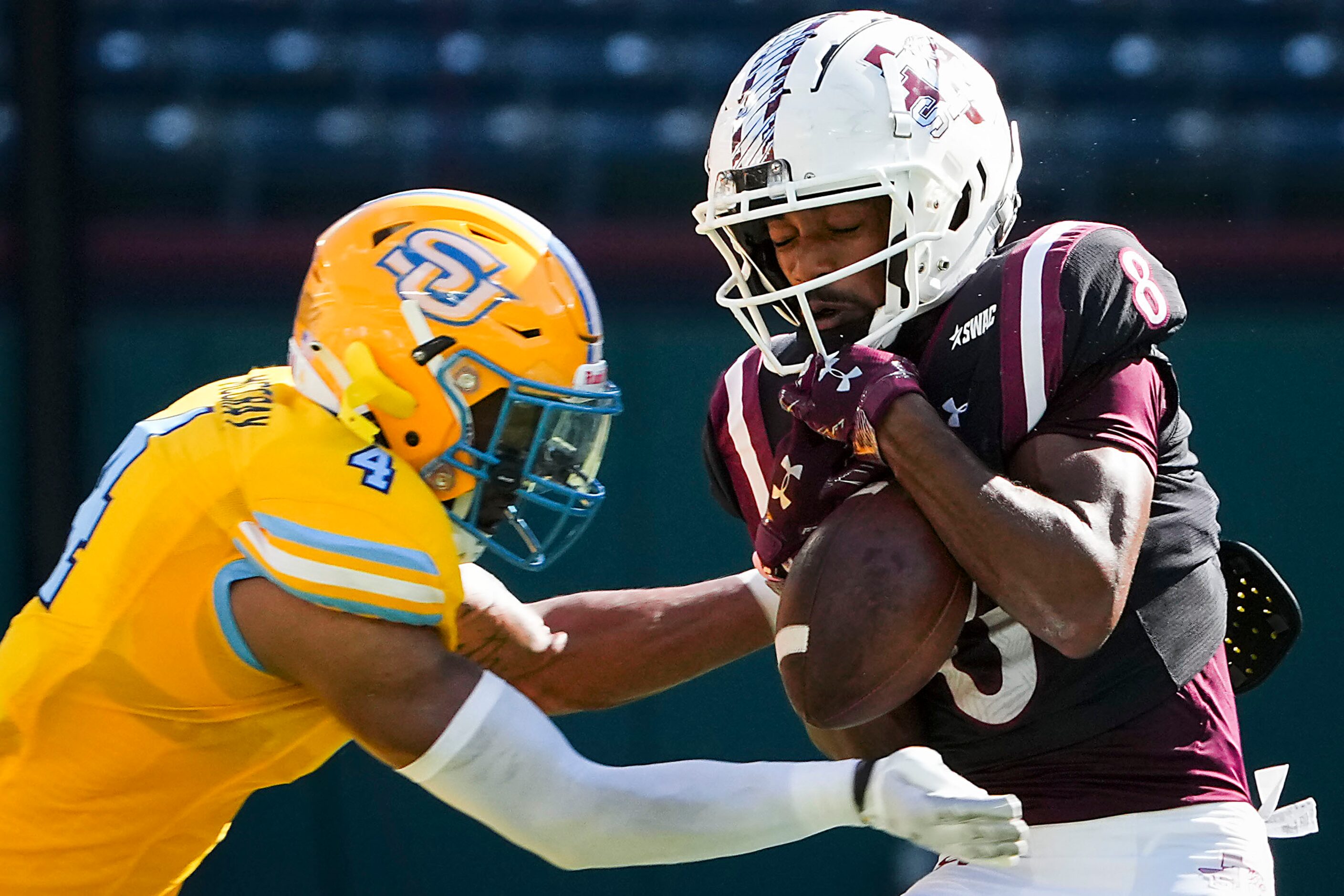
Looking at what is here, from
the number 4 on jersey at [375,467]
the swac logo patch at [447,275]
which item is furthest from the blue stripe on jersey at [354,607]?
the swac logo patch at [447,275]

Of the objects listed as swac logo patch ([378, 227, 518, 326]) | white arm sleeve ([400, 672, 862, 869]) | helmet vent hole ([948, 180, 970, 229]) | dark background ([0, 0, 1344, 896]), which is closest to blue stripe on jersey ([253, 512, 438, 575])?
white arm sleeve ([400, 672, 862, 869])

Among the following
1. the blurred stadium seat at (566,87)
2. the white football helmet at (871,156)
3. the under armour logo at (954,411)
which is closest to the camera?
the under armour logo at (954,411)

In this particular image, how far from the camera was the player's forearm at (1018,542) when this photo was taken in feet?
5.42

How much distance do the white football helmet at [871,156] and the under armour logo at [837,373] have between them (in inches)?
3.0

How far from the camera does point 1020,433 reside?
5.83 ft

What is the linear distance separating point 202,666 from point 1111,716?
101 centimetres

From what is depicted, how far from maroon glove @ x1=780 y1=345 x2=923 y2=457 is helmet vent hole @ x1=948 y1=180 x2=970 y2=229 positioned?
0.87ft

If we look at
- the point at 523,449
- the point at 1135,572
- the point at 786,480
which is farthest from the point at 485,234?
the point at 1135,572

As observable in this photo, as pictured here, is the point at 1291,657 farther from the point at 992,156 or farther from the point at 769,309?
the point at 992,156

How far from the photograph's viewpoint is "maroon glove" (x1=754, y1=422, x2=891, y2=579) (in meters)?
1.84

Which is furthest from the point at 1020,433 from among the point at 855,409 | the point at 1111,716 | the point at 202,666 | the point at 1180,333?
the point at 1180,333

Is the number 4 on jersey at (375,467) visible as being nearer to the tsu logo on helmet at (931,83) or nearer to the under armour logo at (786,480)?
the under armour logo at (786,480)

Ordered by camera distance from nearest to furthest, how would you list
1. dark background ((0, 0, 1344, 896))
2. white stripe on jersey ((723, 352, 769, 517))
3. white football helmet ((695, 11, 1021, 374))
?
white football helmet ((695, 11, 1021, 374)), white stripe on jersey ((723, 352, 769, 517)), dark background ((0, 0, 1344, 896))

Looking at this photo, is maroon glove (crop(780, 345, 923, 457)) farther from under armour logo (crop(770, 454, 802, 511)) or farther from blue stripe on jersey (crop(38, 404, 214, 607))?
blue stripe on jersey (crop(38, 404, 214, 607))
